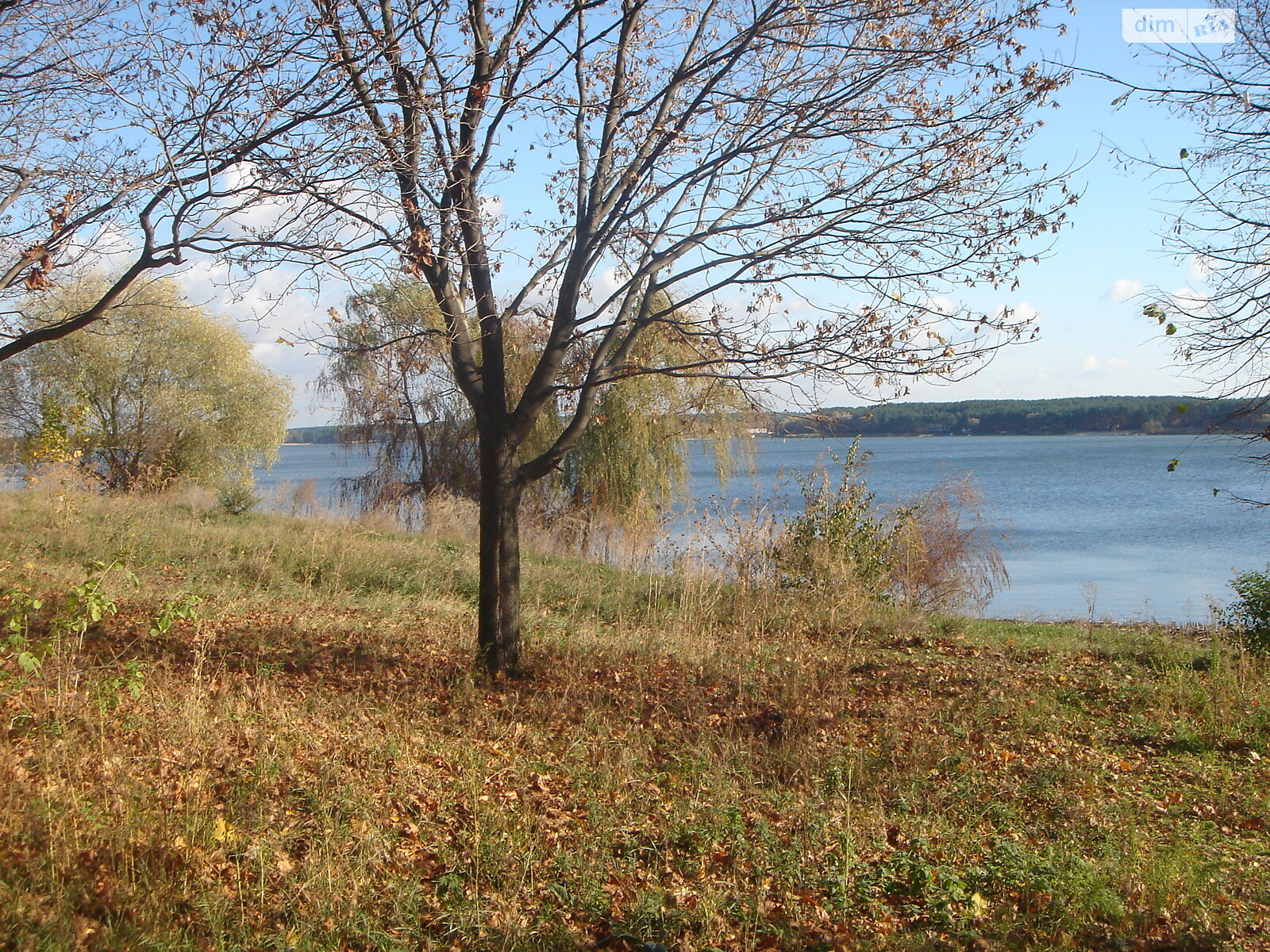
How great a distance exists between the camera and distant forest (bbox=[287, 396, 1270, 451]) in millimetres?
7406

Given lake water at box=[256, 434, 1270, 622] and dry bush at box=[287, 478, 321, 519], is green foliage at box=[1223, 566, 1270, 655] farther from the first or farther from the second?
dry bush at box=[287, 478, 321, 519]

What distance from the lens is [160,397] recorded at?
28.2 metres

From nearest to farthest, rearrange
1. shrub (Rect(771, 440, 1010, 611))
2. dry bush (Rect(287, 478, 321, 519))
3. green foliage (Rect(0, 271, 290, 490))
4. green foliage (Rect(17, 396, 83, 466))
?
shrub (Rect(771, 440, 1010, 611)), dry bush (Rect(287, 478, 321, 519)), green foliage (Rect(17, 396, 83, 466)), green foliage (Rect(0, 271, 290, 490))

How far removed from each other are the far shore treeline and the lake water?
0.27m

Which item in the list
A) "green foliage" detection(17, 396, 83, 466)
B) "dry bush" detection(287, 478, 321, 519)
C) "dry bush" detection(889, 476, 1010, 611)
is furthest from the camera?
"green foliage" detection(17, 396, 83, 466)

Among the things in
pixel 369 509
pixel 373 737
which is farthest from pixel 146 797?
pixel 369 509

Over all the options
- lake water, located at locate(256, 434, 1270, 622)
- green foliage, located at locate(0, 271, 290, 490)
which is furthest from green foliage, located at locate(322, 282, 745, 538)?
green foliage, located at locate(0, 271, 290, 490)

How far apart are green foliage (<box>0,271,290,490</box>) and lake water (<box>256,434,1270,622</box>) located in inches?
84.4

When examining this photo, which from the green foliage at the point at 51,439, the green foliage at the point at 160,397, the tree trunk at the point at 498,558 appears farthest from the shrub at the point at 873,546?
the green foliage at the point at 160,397

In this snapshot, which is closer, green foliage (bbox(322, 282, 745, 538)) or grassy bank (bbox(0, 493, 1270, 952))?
grassy bank (bbox(0, 493, 1270, 952))

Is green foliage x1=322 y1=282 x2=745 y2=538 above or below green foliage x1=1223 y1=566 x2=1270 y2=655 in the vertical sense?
above

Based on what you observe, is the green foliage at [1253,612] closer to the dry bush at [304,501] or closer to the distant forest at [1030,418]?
the distant forest at [1030,418]

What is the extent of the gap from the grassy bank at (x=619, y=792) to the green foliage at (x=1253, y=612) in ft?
2.27

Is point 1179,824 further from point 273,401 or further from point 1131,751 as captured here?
point 273,401
